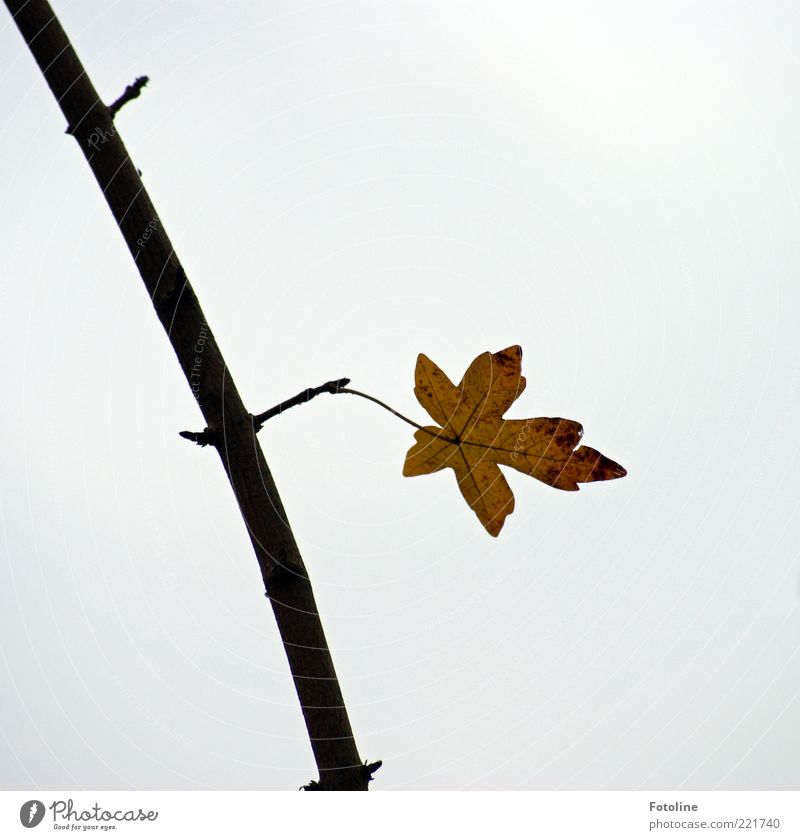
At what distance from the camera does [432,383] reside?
0.48 meters

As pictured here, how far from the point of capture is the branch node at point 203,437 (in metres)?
0.40

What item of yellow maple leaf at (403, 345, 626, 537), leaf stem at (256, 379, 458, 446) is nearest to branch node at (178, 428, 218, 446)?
leaf stem at (256, 379, 458, 446)

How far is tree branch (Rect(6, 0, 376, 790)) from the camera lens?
380mm

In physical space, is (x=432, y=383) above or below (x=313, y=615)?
above

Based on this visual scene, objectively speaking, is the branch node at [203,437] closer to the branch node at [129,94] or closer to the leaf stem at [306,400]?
the leaf stem at [306,400]

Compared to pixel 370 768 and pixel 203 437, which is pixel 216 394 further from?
pixel 370 768

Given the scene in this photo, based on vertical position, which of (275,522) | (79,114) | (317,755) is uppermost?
(79,114)

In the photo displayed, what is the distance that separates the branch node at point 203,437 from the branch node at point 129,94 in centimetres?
20

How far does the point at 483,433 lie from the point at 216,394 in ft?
0.57

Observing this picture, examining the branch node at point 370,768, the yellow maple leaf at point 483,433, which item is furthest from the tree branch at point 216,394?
the yellow maple leaf at point 483,433

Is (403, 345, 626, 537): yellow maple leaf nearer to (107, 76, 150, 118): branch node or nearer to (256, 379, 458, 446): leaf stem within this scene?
(256, 379, 458, 446): leaf stem
